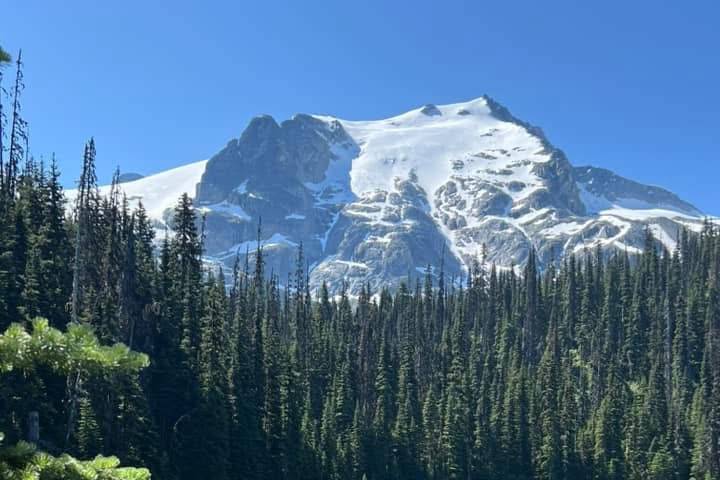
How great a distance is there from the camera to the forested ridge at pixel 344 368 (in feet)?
156

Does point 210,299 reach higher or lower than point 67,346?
higher

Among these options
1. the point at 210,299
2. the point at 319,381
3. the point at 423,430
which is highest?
the point at 210,299

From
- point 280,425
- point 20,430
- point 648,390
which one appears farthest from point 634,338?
point 20,430

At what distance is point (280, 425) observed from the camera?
6588cm

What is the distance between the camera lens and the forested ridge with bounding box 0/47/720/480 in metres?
47.5

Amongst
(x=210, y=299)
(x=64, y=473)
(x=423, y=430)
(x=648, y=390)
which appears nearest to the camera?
(x=64, y=473)

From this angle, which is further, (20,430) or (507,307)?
(507,307)

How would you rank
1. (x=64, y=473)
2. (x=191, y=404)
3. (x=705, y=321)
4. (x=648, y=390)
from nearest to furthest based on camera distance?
(x=64, y=473) < (x=191, y=404) < (x=648, y=390) < (x=705, y=321)

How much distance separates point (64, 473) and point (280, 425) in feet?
200

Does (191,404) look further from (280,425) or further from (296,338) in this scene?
(296,338)

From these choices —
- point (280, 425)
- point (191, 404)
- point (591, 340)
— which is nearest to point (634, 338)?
point (591, 340)

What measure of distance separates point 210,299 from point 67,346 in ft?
191

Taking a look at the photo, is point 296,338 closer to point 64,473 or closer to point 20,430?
point 20,430

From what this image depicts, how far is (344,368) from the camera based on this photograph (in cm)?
9394
